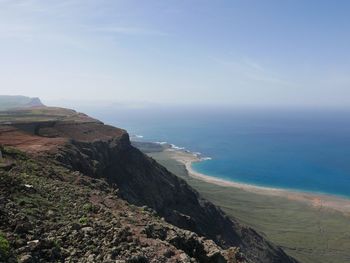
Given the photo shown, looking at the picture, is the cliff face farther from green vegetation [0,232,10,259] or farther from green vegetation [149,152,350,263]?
green vegetation [0,232,10,259]

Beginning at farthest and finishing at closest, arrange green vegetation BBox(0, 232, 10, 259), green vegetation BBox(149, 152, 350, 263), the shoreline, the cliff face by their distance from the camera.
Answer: the shoreline
green vegetation BBox(149, 152, 350, 263)
the cliff face
green vegetation BBox(0, 232, 10, 259)

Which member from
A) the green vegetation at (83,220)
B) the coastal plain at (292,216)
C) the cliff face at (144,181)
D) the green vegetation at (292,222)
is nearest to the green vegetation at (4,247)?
the green vegetation at (83,220)

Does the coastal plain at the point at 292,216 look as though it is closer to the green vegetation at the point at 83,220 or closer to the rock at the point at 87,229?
the green vegetation at the point at 83,220

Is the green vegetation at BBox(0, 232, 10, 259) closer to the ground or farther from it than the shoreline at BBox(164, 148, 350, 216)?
farther from it

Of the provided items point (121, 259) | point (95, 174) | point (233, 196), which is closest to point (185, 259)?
point (121, 259)

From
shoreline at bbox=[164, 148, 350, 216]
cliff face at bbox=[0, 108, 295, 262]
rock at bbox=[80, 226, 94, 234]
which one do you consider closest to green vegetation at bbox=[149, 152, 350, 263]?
shoreline at bbox=[164, 148, 350, 216]

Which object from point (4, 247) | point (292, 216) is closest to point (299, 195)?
point (292, 216)

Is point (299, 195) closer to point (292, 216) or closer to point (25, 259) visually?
point (292, 216)
